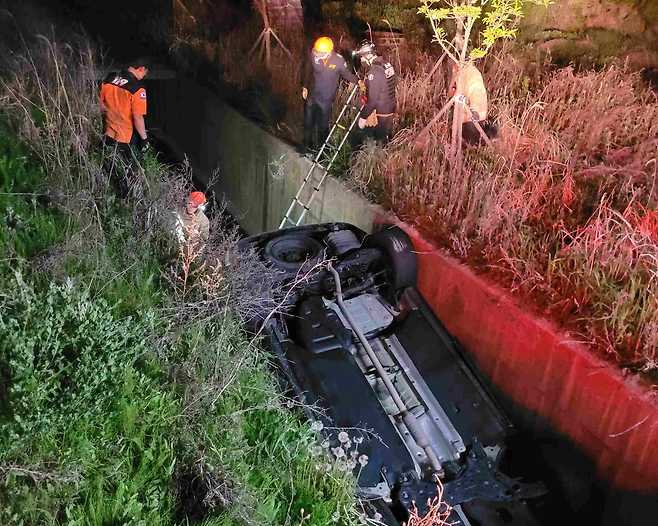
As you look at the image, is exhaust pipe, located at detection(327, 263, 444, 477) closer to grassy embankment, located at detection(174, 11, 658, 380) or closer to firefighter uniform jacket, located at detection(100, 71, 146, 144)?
grassy embankment, located at detection(174, 11, 658, 380)

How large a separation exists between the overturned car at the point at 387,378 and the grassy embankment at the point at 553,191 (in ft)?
2.50

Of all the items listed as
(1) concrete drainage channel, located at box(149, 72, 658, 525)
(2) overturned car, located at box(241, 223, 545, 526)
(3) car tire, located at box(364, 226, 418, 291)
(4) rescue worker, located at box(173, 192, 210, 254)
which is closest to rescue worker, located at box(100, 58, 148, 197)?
(4) rescue worker, located at box(173, 192, 210, 254)

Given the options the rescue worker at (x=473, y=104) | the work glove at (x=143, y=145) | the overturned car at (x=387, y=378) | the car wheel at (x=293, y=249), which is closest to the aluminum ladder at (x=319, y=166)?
the rescue worker at (x=473, y=104)

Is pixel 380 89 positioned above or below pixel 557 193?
above

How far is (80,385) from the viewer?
3195 mm

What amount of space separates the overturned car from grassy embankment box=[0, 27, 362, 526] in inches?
16.4

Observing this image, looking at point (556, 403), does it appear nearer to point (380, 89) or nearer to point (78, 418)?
point (78, 418)

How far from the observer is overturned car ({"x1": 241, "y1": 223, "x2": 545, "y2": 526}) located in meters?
4.18

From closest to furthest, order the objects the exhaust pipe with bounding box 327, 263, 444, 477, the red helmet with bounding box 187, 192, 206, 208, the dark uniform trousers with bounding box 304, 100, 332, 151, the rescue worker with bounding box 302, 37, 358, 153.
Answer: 1. the exhaust pipe with bounding box 327, 263, 444, 477
2. the red helmet with bounding box 187, 192, 206, 208
3. the rescue worker with bounding box 302, 37, 358, 153
4. the dark uniform trousers with bounding box 304, 100, 332, 151

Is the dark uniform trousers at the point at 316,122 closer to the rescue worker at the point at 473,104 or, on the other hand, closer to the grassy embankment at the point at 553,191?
the grassy embankment at the point at 553,191

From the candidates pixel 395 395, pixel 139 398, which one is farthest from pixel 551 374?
pixel 139 398

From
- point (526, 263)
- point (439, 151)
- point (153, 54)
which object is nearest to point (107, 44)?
point (153, 54)

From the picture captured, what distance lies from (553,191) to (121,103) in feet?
15.4

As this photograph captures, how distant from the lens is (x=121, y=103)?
682 centimetres
